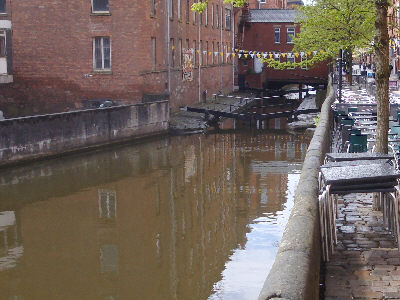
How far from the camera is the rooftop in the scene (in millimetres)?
65750

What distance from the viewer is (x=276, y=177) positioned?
21859 mm

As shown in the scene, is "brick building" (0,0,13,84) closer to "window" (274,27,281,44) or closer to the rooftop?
the rooftop

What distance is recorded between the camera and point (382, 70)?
928 cm

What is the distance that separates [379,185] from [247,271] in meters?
5.24

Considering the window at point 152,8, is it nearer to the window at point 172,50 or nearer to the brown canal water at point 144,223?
the window at point 172,50

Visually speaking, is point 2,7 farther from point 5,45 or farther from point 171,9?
point 171,9

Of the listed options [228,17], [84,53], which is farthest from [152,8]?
[228,17]

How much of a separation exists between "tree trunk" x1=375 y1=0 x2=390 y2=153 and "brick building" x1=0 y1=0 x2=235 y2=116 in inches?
969

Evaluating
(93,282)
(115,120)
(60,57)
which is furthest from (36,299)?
(60,57)

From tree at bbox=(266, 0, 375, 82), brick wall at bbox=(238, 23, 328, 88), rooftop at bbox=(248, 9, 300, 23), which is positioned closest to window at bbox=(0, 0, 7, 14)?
tree at bbox=(266, 0, 375, 82)

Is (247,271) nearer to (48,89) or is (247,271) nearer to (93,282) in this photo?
(93,282)

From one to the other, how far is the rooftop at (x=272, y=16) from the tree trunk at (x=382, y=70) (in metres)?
57.4

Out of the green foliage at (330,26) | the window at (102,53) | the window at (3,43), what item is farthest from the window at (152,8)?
the window at (3,43)

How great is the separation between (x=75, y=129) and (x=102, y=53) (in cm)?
953
